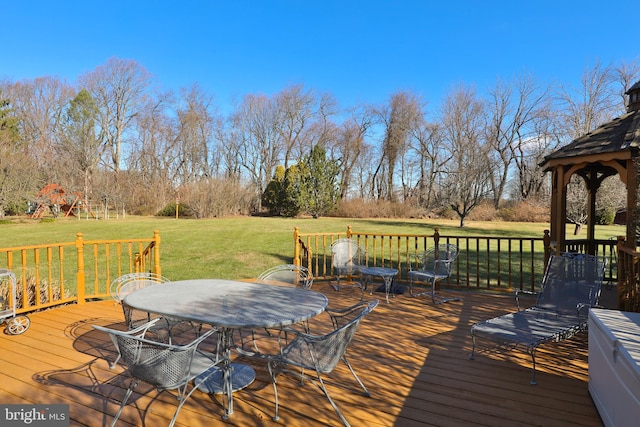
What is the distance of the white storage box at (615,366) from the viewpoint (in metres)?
1.73

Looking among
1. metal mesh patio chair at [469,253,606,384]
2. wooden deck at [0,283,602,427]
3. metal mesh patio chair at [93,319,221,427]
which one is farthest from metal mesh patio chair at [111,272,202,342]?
metal mesh patio chair at [469,253,606,384]

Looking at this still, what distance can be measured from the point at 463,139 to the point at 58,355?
2360 centimetres

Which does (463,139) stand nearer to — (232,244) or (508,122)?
(508,122)

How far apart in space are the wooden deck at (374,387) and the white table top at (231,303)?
626 mm

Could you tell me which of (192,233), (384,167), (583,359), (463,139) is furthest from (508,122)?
(583,359)

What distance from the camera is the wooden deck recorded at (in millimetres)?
2299

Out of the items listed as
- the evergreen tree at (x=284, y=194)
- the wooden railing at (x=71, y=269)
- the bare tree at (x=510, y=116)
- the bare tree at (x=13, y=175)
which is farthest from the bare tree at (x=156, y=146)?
the bare tree at (x=510, y=116)

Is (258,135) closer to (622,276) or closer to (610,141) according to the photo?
(610,141)

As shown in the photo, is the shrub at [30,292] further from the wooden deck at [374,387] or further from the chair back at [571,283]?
the chair back at [571,283]

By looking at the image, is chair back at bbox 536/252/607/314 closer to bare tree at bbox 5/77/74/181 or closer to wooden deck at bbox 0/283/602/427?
wooden deck at bbox 0/283/602/427

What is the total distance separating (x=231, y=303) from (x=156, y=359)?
2.45 ft

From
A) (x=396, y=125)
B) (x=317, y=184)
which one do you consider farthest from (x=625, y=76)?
(x=317, y=184)

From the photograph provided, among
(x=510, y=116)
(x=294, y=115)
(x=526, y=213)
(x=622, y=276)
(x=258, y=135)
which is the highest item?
(x=294, y=115)

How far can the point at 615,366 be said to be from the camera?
1.96m
